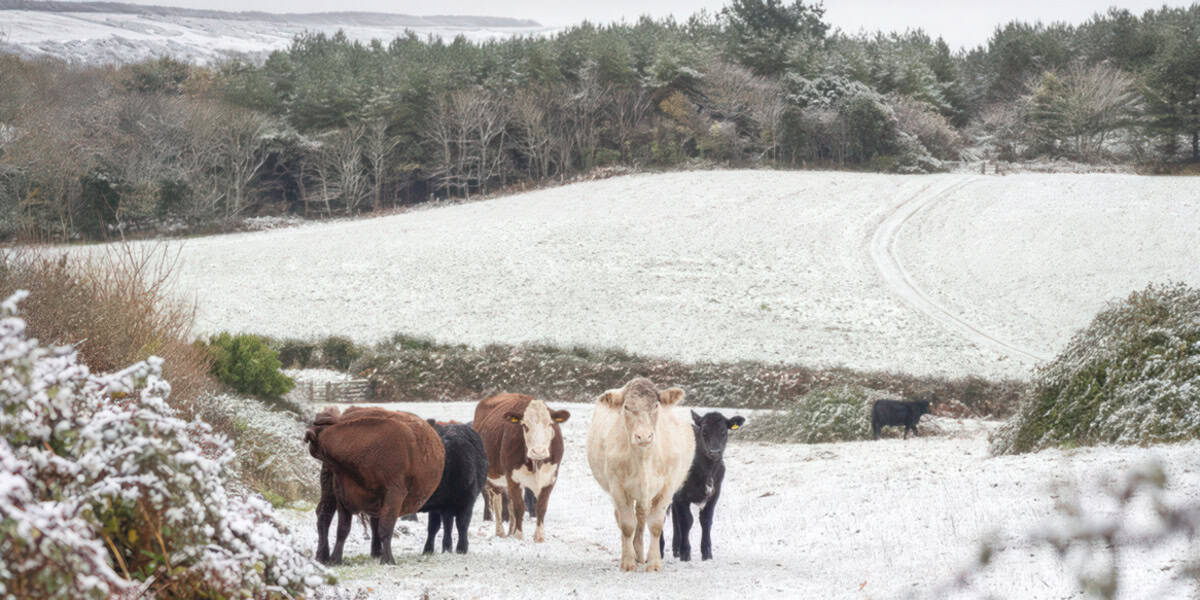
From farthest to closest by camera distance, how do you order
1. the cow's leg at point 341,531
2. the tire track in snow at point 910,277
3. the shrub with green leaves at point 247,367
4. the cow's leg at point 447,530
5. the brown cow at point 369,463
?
the tire track in snow at point 910,277
the shrub with green leaves at point 247,367
the cow's leg at point 447,530
the brown cow at point 369,463
the cow's leg at point 341,531

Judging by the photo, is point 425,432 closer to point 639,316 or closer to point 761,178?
point 639,316

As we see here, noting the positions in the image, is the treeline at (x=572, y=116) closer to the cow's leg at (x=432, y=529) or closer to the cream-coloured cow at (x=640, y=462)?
the cow's leg at (x=432, y=529)

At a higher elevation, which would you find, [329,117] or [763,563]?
[329,117]

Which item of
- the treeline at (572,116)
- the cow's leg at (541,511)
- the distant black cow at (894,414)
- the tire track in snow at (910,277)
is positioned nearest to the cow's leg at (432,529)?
the cow's leg at (541,511)

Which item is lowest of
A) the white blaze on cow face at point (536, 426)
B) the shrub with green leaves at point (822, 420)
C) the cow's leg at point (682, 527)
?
the shrub with green leaves at point (822, 420)

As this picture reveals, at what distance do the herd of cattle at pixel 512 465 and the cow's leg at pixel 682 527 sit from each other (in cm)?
1

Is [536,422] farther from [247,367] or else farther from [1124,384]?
[247,367]

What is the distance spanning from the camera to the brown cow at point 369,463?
9391 mm

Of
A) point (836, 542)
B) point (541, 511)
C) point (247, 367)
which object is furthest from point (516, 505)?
point (247, 367)

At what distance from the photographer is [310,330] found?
39.2m

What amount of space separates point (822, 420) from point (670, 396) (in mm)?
12049

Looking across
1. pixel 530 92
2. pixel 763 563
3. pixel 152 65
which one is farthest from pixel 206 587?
pixel 152 65

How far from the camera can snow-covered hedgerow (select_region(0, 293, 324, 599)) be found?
3.79 meters

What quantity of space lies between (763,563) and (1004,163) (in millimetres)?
64899
